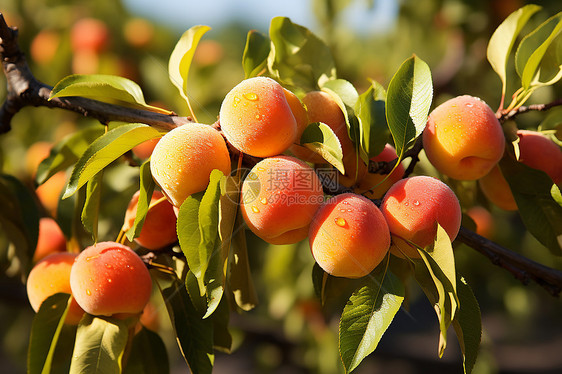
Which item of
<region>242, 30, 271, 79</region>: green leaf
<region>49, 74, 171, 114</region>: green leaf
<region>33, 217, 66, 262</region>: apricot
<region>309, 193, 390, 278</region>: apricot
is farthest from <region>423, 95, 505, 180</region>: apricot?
<region>33, 217, 66, 262</region>: apricot

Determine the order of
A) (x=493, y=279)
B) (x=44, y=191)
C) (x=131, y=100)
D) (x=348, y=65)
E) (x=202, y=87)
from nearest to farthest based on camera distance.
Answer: (x=131, y=100)
(x=44, y=191)
(x=202, y=87)
(x=493, y=279)
(x=348, y=65)

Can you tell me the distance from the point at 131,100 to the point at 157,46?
124 centimetres

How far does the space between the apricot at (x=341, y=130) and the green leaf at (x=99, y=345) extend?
36cm

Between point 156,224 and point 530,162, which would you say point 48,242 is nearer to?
point 156,224

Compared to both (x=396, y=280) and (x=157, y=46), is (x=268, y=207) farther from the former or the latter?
(x=157, y=46)

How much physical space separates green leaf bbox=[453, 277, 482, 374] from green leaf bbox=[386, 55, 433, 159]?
18cm

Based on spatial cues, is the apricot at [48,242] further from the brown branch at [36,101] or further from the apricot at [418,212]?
the apricot at [418,212]

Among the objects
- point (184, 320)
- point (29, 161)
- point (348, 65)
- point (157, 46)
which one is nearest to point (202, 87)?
point (157, 46)

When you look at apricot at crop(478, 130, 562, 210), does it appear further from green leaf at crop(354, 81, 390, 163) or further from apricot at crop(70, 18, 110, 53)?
apricot at crop(70, 18, 110, 53)

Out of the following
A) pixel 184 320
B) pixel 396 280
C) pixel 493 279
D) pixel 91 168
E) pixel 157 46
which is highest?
pixel 91 168

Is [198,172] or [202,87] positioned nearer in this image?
[198,172]

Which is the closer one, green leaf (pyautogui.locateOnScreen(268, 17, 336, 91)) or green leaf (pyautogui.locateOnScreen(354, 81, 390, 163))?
green leaf (pyautogui.locateOnScreen(354, 81, 390, 163))

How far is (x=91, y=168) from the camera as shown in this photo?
561mm

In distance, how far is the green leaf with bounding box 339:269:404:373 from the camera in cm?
51
